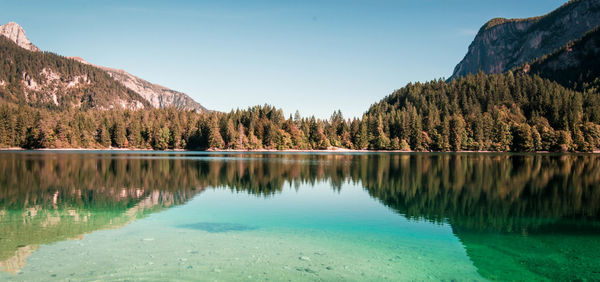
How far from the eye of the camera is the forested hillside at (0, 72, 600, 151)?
451 ft

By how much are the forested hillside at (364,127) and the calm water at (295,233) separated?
12633 centimetres

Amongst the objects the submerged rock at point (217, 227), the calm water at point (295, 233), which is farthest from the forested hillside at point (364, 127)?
the submerged rock at point (217, 227)

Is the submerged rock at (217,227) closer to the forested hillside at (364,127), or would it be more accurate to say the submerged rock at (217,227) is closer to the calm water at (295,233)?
the calm water at (295,233)

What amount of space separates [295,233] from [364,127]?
14963 cm

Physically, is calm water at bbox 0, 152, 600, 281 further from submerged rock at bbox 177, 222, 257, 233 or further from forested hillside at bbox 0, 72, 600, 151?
forested hillside at bbox 0, 72, 600, 151

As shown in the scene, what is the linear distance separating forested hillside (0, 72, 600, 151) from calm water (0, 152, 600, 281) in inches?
4974

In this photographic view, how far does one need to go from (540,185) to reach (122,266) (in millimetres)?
37716

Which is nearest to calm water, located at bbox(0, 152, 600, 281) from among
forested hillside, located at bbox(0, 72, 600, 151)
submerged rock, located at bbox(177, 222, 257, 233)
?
submerged rock, located at bbox(177, 222, 257, 233)

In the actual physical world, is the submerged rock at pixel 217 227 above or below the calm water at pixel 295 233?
below

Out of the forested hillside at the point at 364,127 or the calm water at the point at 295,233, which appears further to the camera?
the forested hillside at the point at 364,127

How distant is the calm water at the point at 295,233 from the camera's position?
39.6ft

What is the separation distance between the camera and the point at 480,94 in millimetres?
180375

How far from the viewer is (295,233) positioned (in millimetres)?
17234

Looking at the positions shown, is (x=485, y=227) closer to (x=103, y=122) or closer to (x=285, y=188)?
(x=285, y=188)
